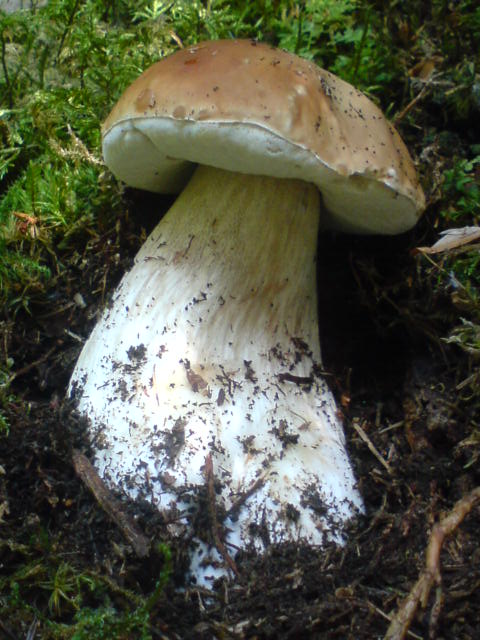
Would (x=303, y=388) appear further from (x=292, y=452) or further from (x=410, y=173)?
(x=410, y=173)

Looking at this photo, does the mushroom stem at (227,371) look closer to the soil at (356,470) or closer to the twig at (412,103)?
the soil at (356,470)

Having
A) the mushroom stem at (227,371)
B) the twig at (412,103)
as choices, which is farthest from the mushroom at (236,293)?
the twig at (412,103)

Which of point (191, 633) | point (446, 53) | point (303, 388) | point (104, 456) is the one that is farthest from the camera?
point (446, 53)

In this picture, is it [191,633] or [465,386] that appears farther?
[465,386]

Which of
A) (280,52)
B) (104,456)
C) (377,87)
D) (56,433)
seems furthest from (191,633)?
(377,87)

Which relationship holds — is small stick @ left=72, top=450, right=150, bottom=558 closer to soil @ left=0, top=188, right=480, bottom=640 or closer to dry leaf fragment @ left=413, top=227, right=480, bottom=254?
soil @ left=0, top=188, right=480, bottom=640

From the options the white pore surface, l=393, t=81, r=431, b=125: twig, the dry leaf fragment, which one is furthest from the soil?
l=393, t=81, r=431, b=125: twig
